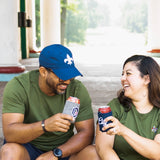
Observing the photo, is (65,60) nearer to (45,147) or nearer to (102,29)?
(45,147)

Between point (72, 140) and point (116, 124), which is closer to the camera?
point (116, 124)

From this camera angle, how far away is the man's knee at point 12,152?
2.73m

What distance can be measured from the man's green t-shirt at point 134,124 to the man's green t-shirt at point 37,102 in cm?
33

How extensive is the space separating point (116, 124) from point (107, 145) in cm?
41

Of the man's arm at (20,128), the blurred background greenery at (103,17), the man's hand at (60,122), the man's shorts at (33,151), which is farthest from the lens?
the blurred background greenery at (103,17)

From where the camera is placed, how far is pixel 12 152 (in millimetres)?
2754

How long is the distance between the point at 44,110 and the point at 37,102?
97mm

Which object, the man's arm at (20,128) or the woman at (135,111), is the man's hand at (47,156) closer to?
the man's arm at (20,128)

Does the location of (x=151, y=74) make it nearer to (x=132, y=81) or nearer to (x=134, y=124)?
(x=132, y=81)

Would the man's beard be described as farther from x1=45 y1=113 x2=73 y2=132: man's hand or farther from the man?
x1=45 y1=113 x2=73 y2=132: man's hand

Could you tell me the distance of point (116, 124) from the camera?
2.40 metres

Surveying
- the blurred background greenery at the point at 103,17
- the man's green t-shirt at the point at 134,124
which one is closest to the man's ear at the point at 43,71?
the man's green t-shirt at the point at 134,124


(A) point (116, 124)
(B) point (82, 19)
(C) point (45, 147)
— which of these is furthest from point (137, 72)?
(B) point (82, 19)

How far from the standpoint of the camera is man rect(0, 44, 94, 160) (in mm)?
2742
